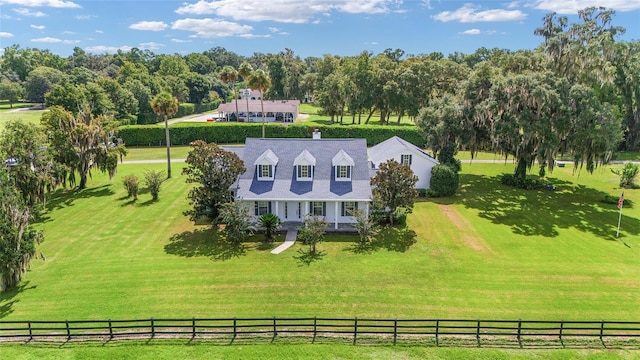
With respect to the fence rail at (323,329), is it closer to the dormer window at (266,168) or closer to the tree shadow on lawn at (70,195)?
the dormer window at (266,168)

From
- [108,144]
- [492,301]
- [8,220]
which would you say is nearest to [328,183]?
[492,301]

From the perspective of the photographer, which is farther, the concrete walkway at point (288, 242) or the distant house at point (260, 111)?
the distant house at point (260, 111)

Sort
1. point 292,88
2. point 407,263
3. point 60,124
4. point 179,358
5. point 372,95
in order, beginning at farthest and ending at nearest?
1. point 292,88
2. point 372,95
3. point 60,124
4. point 407,263
5. point 179,358

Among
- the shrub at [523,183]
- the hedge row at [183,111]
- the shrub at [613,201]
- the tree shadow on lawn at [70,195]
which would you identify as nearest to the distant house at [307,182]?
the tree shadow on lawn at [70,195]

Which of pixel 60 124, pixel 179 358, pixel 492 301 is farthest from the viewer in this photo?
pixel 60 124

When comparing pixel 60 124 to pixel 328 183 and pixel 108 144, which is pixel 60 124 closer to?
pixel 108 144

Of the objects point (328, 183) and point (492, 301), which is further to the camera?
point (328, 183)
